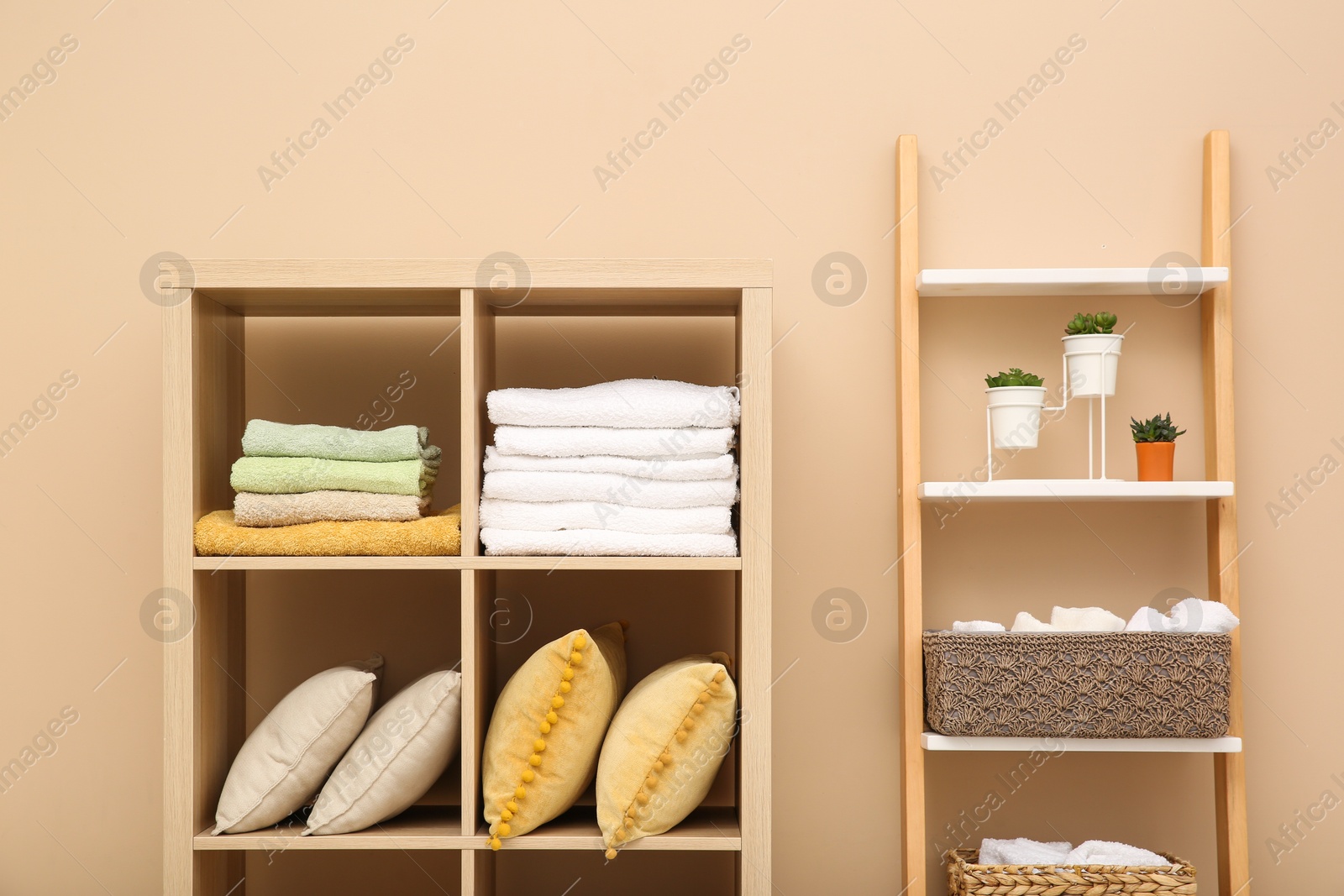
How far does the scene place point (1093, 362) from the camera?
4.46 ft

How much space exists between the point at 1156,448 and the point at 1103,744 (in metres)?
0.43

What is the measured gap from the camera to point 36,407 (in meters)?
1.49

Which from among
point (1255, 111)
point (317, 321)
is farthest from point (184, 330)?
point (1255, 111)

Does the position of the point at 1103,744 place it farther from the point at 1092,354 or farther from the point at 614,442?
the point at 614,442

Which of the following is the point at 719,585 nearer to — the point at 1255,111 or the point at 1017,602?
the point at 1017,602

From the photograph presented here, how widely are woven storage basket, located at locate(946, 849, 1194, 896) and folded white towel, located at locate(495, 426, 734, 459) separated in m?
0.70

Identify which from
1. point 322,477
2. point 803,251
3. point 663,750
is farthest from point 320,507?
point 803,251

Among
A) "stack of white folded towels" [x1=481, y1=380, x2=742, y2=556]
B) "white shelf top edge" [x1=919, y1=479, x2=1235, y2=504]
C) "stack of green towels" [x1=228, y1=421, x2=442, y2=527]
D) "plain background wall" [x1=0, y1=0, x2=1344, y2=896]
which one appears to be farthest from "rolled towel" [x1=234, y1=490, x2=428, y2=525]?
"white shelf top edge" [x1=919, y1=479, x2=1235, y2=504]

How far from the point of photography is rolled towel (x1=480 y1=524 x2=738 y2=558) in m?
1.20

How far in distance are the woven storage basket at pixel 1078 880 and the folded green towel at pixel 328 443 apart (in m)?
→ 0.97

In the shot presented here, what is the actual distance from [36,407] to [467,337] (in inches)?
32.3

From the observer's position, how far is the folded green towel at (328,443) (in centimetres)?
121

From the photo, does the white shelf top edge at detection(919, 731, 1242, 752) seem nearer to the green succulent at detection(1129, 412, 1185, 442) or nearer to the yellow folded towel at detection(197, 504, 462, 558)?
the green succulent at detection(1129, 412, 1185, 442)

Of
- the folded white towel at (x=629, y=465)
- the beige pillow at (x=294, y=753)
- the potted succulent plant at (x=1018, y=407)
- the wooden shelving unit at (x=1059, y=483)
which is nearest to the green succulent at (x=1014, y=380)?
the potted succulent plant at (x=1018, y=407)
